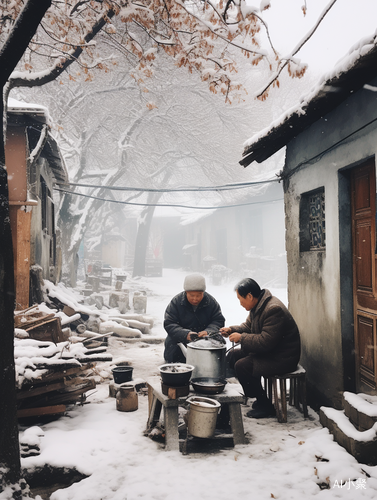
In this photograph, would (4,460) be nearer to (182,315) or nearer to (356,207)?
(182,315)

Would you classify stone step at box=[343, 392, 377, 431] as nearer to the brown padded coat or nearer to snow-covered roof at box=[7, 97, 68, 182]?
the brown padded coat

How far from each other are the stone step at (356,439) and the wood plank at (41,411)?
10.1 feet

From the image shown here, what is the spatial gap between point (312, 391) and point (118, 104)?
1590 centimetres

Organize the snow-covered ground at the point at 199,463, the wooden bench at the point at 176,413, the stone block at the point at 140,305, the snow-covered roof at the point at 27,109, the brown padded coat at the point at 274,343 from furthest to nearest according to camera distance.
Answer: the stone block at the point at 140,305 → the snow-covered roof at the point at 27,109 → the brown padded coat at the point at 274,343 → the wooden bench at the point at 176,413 → the snow-covered ground at the point at 199,463

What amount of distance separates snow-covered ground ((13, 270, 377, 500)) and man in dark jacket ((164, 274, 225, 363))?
4.63ft

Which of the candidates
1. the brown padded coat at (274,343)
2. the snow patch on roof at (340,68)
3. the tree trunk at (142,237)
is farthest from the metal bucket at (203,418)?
the tree trunk at (142,237)

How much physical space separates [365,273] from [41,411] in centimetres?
401

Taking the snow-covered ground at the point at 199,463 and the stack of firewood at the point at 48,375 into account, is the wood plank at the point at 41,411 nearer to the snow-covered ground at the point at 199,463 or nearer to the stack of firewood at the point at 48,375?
the stack of firewood at the point at 48,375

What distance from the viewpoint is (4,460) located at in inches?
114

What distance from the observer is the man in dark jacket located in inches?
233

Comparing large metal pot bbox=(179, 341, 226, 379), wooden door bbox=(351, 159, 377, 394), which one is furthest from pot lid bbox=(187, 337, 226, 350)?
wooden door bbox=(351, 159, 377, 394)

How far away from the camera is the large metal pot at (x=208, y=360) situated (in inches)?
173

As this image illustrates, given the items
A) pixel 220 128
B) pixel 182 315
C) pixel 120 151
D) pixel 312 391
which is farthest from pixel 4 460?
pixel 220 128

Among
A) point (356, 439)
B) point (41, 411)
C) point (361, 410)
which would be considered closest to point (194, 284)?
point (41, 411)
